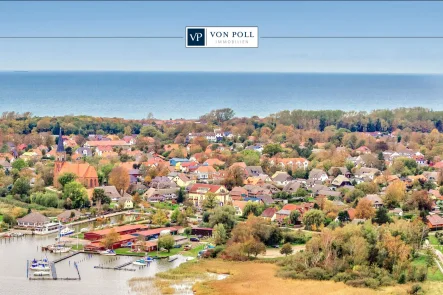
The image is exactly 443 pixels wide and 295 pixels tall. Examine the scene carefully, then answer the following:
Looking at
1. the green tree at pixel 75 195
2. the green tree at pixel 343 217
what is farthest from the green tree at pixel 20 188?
the green tree at pixel 343 217

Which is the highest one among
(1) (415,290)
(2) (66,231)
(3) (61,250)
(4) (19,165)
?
(4) (19,165)

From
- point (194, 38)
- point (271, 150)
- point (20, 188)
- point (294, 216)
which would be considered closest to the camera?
point (194, 38)

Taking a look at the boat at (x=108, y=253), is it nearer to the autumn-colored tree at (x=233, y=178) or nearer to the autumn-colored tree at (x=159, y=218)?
the autumn-colored tree at (x=159, y=218)

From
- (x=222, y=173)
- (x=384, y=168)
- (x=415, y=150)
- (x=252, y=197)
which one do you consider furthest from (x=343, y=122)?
(x=252, y=197)

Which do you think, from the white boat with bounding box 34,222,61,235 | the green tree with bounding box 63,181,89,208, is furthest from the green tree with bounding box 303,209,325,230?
the green tree with bounding box 63,181,89,208

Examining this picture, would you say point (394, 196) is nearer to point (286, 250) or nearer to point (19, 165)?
point (286, 250)

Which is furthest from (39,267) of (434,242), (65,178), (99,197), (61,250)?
(434,242)
